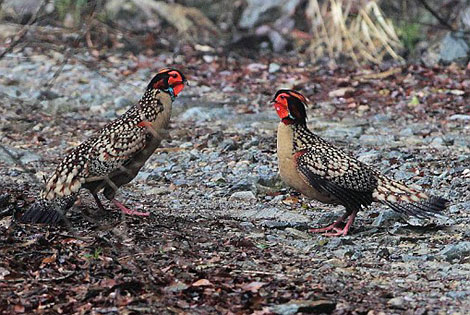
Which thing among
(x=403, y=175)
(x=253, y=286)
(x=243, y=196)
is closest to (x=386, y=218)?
(x=243, y=196)

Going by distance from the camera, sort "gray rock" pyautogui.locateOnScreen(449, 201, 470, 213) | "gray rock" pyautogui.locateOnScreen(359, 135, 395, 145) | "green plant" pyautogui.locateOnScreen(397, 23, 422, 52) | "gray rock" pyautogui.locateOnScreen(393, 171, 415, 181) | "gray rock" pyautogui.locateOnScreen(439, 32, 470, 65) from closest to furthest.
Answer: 1. "gray rock" pyautogui.locateOnScreen(449, 201, 470, 213)
2. "gray rock" pyautogui.locateOnScreen(393, 171, 415, 181)
3. "gray rock" pyautogui.locateOnScreen(359, 135, 395, 145)
4. "gray rock" pyautogui.locateOnScreen(439, 32, 470, 65)
5. "green plant" pyautogui.locateOnScreen(397, 23, 422, 52)

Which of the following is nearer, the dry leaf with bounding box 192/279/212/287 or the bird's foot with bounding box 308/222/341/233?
the dry leaf with bounding box 192/279/212/287

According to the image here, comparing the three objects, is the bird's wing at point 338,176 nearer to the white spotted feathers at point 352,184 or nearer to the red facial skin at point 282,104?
the white spotted feathers at point 352,184

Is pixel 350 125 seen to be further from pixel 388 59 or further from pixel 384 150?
pixel 388 59

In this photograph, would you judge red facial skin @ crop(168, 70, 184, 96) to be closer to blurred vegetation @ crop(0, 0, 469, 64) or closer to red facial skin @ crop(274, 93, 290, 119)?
red facial skin @ crop(274, 93, 290, 119)

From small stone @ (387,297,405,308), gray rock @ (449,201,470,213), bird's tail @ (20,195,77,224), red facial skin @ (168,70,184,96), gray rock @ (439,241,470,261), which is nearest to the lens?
small stone @ (387,297,405,308)

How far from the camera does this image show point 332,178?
20.2 feet

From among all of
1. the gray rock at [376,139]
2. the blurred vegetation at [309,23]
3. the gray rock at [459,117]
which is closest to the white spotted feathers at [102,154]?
the gray rock at [376,139]

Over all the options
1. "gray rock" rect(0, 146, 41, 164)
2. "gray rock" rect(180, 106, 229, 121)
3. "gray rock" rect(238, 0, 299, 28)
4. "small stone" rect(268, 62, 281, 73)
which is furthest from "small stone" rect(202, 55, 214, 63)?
"gray rock" rect(0, 146, 41, 164)

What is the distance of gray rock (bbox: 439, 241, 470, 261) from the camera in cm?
561

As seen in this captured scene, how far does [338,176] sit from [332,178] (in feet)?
0.15

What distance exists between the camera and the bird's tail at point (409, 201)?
240 inches

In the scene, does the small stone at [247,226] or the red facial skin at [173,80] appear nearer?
the small stone at [247,226]

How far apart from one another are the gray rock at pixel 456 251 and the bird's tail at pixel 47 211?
240cm
